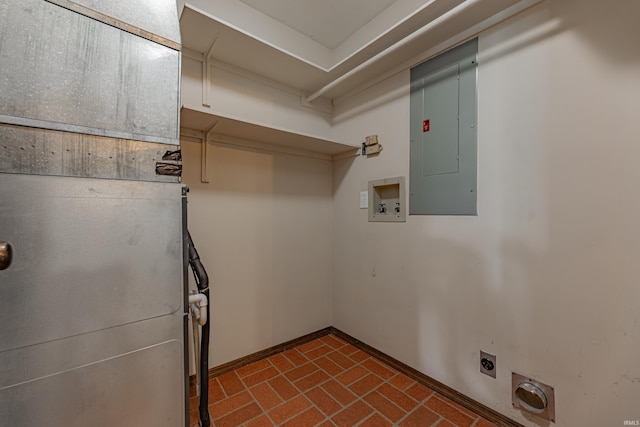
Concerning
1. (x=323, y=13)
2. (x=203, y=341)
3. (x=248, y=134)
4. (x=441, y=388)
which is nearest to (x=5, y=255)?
(x=203, y=341)

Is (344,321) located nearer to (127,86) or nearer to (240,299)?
(240,299)

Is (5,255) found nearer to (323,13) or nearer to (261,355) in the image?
(261,355)

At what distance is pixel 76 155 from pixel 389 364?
7.74 ft

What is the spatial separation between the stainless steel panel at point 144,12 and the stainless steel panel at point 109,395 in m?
1.18

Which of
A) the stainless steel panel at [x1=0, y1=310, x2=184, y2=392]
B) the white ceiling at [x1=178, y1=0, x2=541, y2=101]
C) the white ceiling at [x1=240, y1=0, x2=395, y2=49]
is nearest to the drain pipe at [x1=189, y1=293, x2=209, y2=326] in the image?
the stainless steel panel at [x1=0, y1=310, x2=184, y2=392]

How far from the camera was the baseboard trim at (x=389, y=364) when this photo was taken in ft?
5.02

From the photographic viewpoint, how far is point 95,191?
83cm

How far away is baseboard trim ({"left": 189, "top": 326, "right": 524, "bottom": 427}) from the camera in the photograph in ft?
5.02

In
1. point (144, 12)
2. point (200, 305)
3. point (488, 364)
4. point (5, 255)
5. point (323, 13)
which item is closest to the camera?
point (5, 255)

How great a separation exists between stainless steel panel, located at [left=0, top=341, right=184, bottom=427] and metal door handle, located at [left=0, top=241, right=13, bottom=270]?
1.14 ft

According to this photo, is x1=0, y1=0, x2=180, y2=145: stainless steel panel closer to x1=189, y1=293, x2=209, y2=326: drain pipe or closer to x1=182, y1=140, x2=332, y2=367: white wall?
x1=189, y1=293, x2=209, y2=326: drain pipe

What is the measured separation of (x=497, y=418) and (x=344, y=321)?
4.39ft

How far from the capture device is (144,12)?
935mm

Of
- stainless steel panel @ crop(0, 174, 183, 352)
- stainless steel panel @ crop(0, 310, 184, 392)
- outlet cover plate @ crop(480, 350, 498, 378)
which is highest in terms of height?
stainless steel panel @ crop(0, 174, 183, 352)
